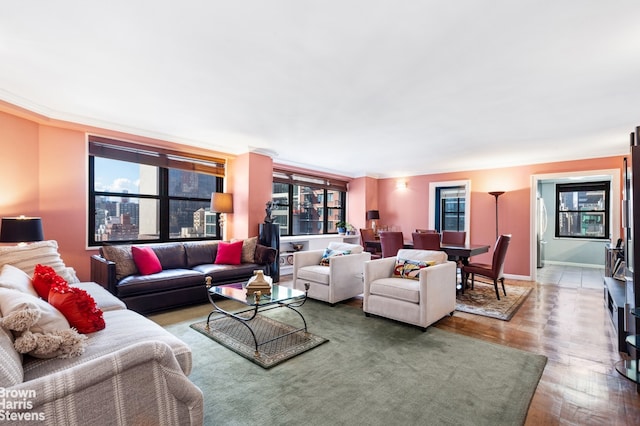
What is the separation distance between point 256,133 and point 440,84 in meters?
2.55

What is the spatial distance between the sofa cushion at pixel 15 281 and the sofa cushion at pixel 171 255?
1977mm

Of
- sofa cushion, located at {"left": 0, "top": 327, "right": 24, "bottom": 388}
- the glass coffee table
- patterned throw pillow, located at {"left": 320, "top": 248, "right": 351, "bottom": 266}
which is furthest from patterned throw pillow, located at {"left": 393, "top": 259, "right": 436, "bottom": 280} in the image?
sofa cushion, located at {"left": 0, "top": 327, "right": 24, "bottom": 388}

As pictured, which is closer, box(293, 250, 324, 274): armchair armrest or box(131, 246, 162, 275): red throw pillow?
box(131, 246, 162, 275): red throw pillow

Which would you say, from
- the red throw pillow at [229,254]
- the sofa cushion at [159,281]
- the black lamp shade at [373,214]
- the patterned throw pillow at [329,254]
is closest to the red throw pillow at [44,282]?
the sofa cushion at [159,281]

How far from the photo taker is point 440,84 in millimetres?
2742

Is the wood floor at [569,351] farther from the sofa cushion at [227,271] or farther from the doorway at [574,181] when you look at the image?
the sofa cushion at [227,271]

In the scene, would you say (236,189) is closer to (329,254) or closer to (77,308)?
(329,254)

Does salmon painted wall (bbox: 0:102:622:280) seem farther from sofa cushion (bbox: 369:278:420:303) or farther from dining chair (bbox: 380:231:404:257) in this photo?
sofa cushion (bbox: 369:278:420:303)

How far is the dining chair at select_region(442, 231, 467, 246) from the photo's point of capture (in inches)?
227

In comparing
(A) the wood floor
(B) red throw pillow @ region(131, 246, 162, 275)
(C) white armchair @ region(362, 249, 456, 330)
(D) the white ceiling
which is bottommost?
(A) the wood floor

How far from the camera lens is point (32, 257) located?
273 cm

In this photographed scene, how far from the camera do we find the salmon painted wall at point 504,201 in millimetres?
5781

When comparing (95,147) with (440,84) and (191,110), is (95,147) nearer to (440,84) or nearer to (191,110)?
(191,110)

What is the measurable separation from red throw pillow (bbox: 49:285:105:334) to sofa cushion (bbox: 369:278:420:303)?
8.50 feet
